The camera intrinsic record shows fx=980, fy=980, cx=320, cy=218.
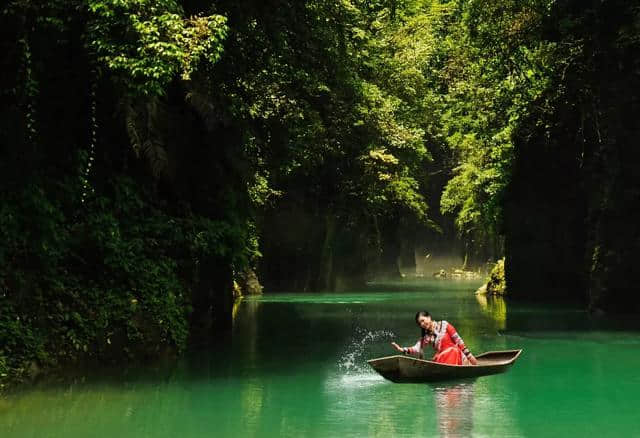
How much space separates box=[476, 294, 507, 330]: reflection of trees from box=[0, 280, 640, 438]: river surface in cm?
413

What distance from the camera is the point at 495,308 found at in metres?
35.2

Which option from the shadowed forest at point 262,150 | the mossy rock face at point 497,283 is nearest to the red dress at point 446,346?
the shadowed forest at point 262,150

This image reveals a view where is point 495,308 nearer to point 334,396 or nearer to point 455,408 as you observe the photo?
point 334,396

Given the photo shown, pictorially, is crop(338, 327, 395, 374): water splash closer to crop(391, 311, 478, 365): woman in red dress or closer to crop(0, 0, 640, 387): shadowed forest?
crop(391, 311, 478, 365): woman in red dress

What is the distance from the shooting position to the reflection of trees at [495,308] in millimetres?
28788

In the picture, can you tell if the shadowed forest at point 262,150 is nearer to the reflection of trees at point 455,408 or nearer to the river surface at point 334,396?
the river surface at point 334,396

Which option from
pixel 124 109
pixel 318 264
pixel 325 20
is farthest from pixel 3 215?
pixel 318 264

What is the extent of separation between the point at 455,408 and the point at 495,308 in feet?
72.7

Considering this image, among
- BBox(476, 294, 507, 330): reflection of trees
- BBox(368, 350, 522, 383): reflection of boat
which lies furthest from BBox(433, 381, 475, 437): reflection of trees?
BBox(476, 294, 507, 330): reflection of trees

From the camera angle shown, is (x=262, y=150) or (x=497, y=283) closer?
(x=262, y=150)

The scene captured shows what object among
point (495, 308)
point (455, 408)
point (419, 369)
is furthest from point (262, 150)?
point (455, 408)

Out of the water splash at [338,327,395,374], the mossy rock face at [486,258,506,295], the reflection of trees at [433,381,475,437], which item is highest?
the mossy rock face at [486,258,506,295]

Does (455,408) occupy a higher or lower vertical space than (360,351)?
lower

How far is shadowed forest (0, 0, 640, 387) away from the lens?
1551 cm
